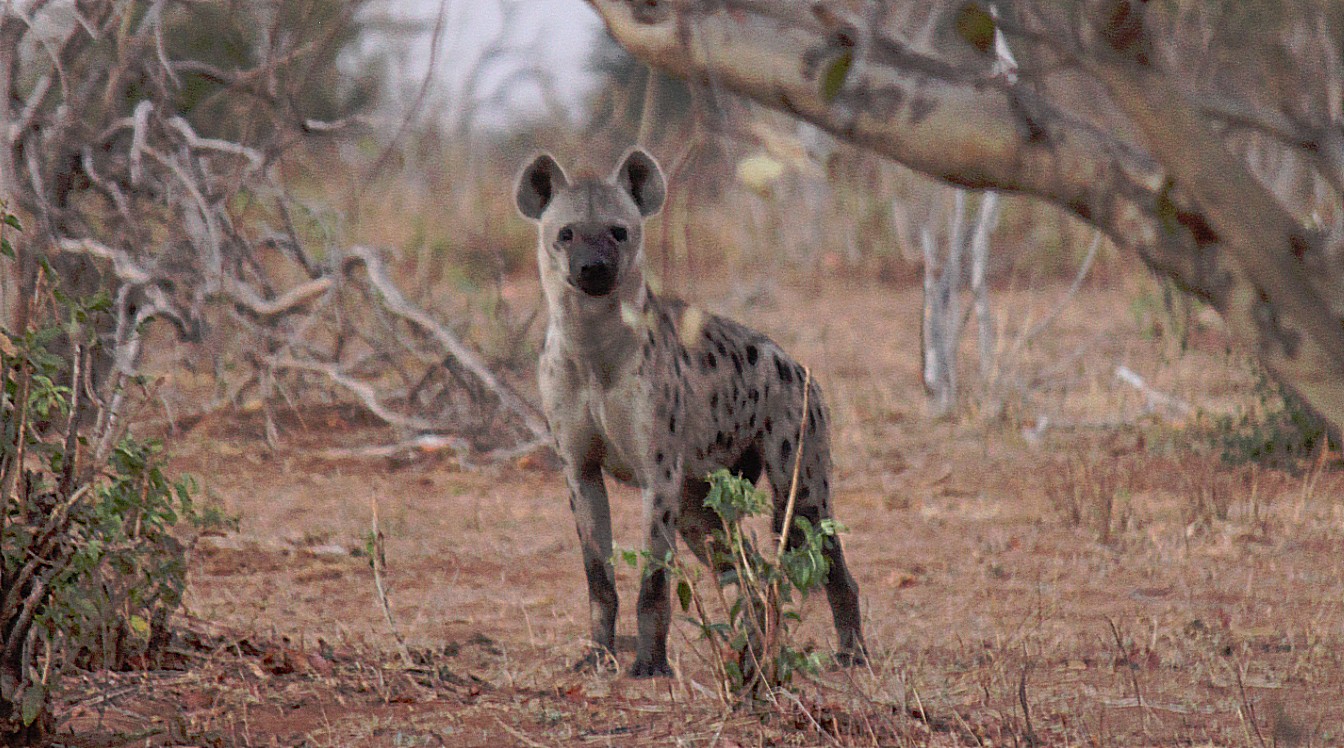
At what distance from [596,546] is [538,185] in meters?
0.93

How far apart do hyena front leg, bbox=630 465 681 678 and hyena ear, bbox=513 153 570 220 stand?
0.75 meters

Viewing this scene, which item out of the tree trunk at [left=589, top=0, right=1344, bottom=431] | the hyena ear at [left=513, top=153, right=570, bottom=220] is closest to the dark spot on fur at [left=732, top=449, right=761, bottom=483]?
the hyena ear at [left=513, top=153, right=570, bottom=220]

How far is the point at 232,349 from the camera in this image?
7.04m

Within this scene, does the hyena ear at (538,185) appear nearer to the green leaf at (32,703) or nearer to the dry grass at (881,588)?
the dry grass at (881,588)

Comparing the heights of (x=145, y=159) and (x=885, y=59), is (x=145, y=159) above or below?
below

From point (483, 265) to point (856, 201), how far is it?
121 inches

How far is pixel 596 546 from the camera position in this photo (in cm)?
390

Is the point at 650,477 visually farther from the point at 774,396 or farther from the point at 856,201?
the point at 856,201


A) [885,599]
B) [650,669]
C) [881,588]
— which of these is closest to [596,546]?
[650,669]

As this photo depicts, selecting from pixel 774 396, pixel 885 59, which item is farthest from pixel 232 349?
pixel 885 59

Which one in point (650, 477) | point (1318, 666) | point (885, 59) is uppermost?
point (885, 59)

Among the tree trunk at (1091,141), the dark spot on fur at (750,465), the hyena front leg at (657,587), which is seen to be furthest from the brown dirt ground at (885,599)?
the tree trunk at (1091,141)

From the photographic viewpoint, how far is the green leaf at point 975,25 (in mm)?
1360

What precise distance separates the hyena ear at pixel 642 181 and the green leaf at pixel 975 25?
245 cm
